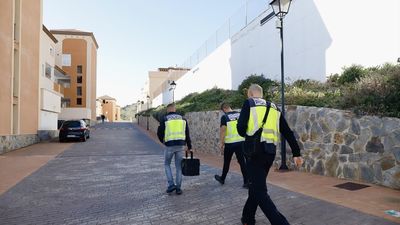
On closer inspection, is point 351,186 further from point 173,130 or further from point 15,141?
point 15,141

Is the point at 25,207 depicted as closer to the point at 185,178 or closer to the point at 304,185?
the point at 185,178

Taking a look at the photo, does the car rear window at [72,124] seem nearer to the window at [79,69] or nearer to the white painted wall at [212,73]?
the white painted wall at [212,73]

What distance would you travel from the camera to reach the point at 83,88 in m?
54.3

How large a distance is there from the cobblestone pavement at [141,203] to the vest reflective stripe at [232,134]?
101cm

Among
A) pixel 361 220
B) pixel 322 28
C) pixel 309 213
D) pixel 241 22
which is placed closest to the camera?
pixel 361 220

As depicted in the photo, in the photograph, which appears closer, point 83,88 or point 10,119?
point 10,119

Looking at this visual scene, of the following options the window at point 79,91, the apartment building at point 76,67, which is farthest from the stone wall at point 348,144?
the window at point 79,91

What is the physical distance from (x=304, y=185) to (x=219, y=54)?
58.4 ft

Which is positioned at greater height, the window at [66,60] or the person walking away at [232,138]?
the window at [66,60]

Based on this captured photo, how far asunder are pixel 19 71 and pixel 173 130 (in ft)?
48.2

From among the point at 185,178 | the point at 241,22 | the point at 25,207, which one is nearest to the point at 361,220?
the point at 185,178

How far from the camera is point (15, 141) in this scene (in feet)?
58.8

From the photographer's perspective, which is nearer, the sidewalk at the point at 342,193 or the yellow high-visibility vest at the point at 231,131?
the sidewalk at the point at 342,193

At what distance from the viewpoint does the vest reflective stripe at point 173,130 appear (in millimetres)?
6980
